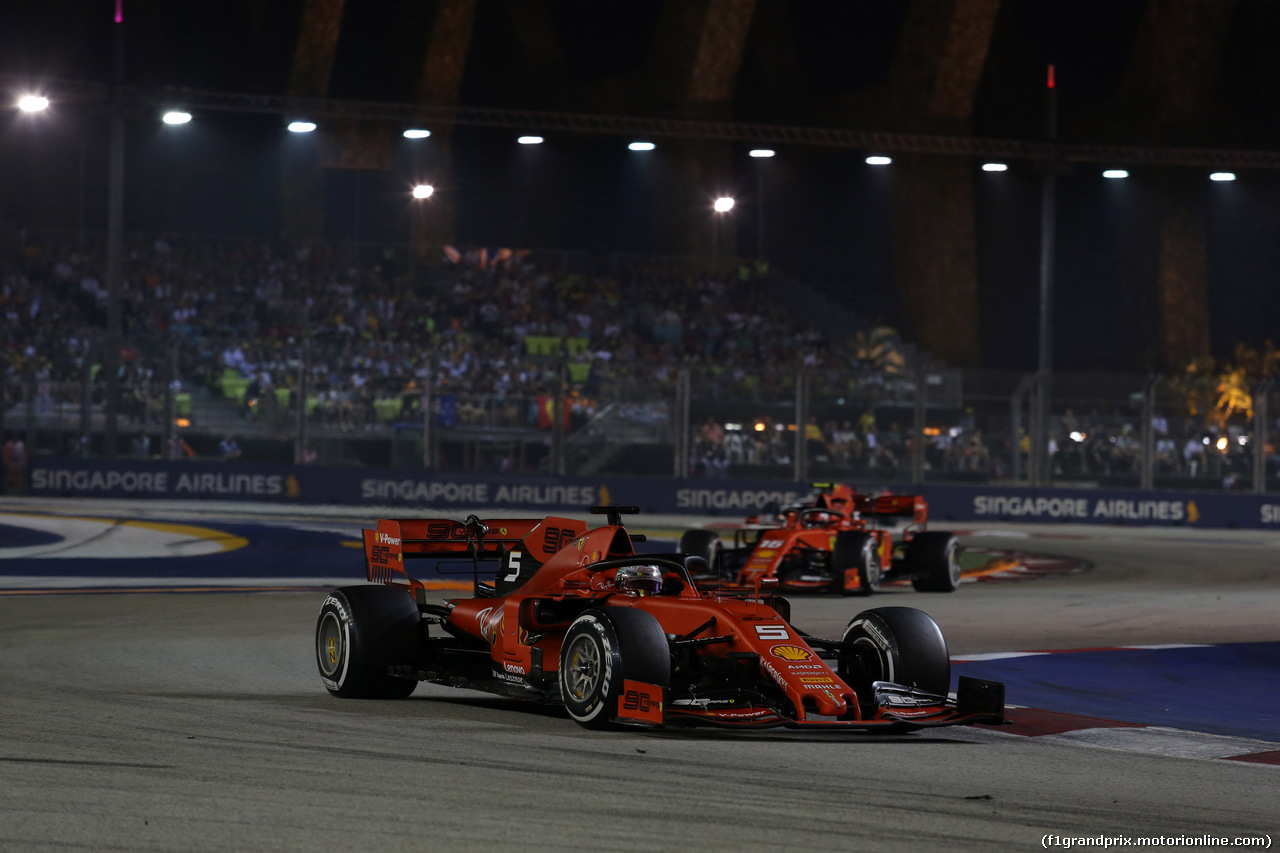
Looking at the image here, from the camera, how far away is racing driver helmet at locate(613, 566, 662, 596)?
859 centimetres

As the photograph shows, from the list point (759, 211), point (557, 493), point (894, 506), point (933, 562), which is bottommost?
point (933, 562)

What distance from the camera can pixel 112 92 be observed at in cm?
2597

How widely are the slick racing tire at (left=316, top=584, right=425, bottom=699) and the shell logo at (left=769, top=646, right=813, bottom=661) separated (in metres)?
2.30

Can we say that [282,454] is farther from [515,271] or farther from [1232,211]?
[1232,211]

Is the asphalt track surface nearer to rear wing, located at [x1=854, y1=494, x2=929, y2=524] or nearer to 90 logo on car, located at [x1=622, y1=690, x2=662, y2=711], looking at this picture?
90 logo on car, located at [x1=622, y1=690, x2=662, y2=711]

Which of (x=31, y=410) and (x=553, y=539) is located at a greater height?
(x=31, y=410)

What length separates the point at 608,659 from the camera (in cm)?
762

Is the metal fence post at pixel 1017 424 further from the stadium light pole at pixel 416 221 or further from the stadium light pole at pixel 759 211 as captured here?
the stadium light pole at pixel 416 221

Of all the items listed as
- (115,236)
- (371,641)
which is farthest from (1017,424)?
(371,641)

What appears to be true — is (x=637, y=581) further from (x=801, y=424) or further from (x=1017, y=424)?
(x=1017, y=424)

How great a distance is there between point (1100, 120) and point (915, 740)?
33967 mm

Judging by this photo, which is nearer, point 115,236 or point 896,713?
point 896,713

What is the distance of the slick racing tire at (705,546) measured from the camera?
1716 cm

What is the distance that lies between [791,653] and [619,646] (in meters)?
0.87
